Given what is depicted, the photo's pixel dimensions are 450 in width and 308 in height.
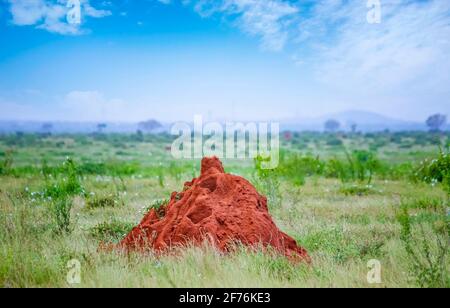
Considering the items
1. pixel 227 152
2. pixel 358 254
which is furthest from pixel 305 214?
pixel 227 152

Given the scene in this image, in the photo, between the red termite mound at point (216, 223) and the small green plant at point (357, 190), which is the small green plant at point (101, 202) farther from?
the small green plant at point (357, 190)

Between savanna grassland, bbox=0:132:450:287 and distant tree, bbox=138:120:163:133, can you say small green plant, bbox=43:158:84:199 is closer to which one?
savanna grassland, bbox=0:132:450:287

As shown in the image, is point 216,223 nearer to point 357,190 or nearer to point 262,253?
point 262,253

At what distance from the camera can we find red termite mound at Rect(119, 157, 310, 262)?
17.2 ft

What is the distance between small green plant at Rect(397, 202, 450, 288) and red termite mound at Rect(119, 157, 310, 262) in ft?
3.78

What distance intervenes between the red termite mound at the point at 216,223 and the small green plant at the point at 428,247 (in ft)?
3.78

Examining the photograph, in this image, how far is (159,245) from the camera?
5.37m

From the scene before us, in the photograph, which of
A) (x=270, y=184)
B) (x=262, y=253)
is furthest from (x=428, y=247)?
(x=270, y=184)

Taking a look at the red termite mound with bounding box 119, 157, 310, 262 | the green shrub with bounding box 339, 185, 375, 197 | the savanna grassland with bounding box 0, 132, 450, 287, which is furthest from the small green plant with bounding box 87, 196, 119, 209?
the green shrub with bounding box 339, 185, 375, 197

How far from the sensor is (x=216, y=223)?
532 cm

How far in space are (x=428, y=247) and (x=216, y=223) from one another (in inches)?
103

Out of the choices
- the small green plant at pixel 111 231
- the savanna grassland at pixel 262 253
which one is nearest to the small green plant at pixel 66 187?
the savanna grassland at pixel 262 253
